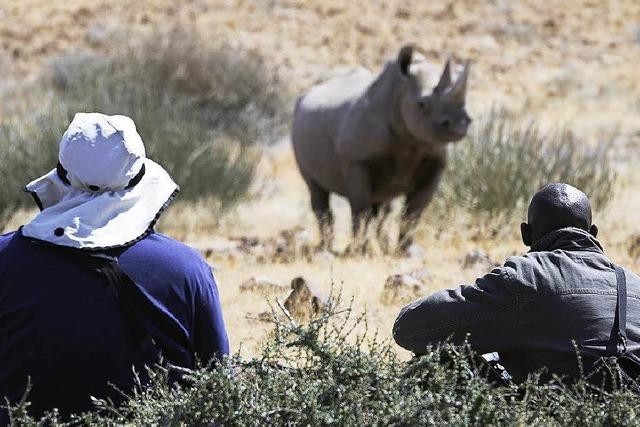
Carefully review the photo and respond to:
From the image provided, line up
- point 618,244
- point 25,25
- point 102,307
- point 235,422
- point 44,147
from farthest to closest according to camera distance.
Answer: point 25,25
point 44,147
point 618,244
point 102,307
point 235,422

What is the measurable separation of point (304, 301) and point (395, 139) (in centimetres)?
457

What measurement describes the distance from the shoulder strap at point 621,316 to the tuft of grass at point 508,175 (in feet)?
26.4

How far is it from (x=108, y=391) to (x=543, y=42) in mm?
28845

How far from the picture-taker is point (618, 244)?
35.1 ft

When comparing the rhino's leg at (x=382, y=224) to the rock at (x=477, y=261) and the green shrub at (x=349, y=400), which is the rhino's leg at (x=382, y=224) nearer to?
the rock at (x=477, y=261)

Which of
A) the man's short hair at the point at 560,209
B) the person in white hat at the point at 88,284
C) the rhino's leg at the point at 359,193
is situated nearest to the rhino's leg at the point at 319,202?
the rhino's leg at the point at 359,193

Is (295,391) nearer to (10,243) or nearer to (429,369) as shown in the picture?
(429,369)

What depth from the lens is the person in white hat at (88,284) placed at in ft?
14.4

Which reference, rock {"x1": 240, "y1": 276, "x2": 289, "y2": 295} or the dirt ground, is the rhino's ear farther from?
the dirt ground

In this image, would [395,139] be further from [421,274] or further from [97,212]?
[97,212]

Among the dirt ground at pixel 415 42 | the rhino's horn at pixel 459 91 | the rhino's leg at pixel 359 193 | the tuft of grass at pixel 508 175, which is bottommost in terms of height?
the dirt ground at pixel 415 42

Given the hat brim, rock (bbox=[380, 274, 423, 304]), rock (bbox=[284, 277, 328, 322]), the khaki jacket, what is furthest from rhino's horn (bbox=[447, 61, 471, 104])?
the hat brim

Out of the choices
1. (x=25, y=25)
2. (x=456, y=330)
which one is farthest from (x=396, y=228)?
(x=25, y=25)

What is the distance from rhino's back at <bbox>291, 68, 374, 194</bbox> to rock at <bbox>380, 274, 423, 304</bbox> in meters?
4.04
